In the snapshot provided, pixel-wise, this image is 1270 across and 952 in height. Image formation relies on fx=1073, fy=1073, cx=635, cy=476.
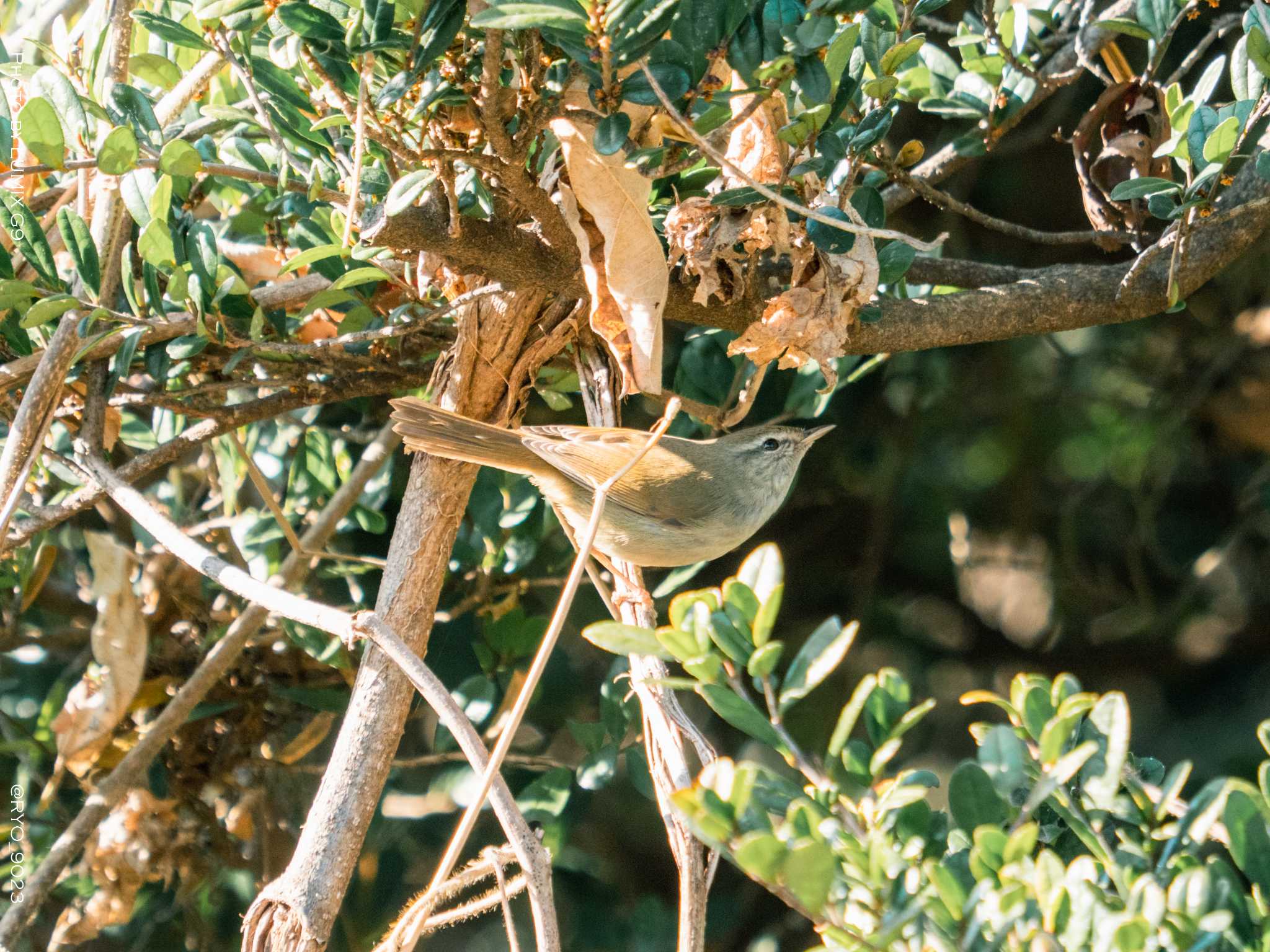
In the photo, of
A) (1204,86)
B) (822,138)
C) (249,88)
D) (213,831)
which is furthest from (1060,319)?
(213,831)

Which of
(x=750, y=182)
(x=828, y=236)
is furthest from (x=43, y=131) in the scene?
(x=828, y=236)

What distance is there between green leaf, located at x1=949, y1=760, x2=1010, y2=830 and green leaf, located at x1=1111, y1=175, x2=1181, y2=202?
102cm

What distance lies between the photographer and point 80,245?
166cm

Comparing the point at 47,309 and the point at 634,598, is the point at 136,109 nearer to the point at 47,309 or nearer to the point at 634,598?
the point at 47,309

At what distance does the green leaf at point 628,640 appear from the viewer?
98 cm

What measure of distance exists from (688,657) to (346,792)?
0.77m

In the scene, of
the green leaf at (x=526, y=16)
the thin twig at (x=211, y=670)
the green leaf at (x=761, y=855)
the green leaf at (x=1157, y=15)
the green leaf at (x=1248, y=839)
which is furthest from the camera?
the thin twig at (x=211, y=670)

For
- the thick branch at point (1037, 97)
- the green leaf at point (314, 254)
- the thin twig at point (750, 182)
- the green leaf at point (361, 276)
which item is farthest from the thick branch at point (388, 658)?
the thick branch at point (1037, 97)

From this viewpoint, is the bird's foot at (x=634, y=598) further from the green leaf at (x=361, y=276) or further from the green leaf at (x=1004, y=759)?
the green leaf at (x=1004, y=759)

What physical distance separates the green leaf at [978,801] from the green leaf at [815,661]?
0.15 metres

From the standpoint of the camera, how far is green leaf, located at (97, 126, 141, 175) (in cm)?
147

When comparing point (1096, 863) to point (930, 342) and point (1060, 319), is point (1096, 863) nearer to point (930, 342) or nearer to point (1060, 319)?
point (930, 342)

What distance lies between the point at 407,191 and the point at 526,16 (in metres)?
0.33

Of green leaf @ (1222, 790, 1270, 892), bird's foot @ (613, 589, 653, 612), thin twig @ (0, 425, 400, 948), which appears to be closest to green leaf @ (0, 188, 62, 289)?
thin twig @ (0, 425, 400, 948)
